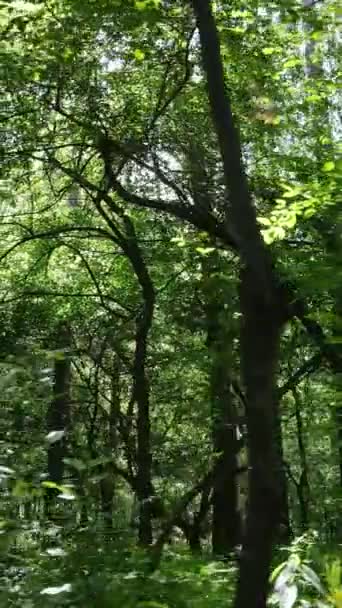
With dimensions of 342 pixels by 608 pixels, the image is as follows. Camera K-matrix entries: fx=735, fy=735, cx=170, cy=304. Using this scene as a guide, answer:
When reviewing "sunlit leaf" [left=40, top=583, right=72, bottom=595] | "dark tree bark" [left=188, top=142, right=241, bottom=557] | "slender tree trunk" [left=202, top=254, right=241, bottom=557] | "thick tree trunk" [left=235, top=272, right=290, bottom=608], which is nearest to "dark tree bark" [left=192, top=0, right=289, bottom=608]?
"thick tree trunk" [left=235, top=272, right=290, bottom=608]

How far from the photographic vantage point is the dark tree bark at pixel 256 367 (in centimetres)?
151

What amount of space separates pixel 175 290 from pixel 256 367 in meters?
9.18

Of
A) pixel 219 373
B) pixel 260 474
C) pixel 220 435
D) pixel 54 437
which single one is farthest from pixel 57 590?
pixel 220 435

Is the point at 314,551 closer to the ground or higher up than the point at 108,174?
closer to the ground

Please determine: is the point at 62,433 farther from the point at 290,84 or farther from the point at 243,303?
the point at 290,84

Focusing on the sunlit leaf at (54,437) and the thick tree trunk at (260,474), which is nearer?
the thick tree trunk at (260,474)

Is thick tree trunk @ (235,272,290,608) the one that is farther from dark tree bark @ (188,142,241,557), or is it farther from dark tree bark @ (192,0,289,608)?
dark tree bark @ (188,142,241,557)

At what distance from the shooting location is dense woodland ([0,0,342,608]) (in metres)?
1.83

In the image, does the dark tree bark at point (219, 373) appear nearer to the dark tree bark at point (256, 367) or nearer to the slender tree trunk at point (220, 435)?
the slender tree trunk at point (220, 435)

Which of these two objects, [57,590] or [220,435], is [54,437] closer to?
[57,590]

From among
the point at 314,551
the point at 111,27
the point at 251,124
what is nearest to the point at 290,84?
the point at 251,124

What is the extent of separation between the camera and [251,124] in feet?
28.0

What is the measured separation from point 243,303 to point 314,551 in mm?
1811

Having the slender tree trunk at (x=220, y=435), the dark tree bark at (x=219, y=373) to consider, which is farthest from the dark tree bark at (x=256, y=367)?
the slender tree trunk at (x=220, y=435)
